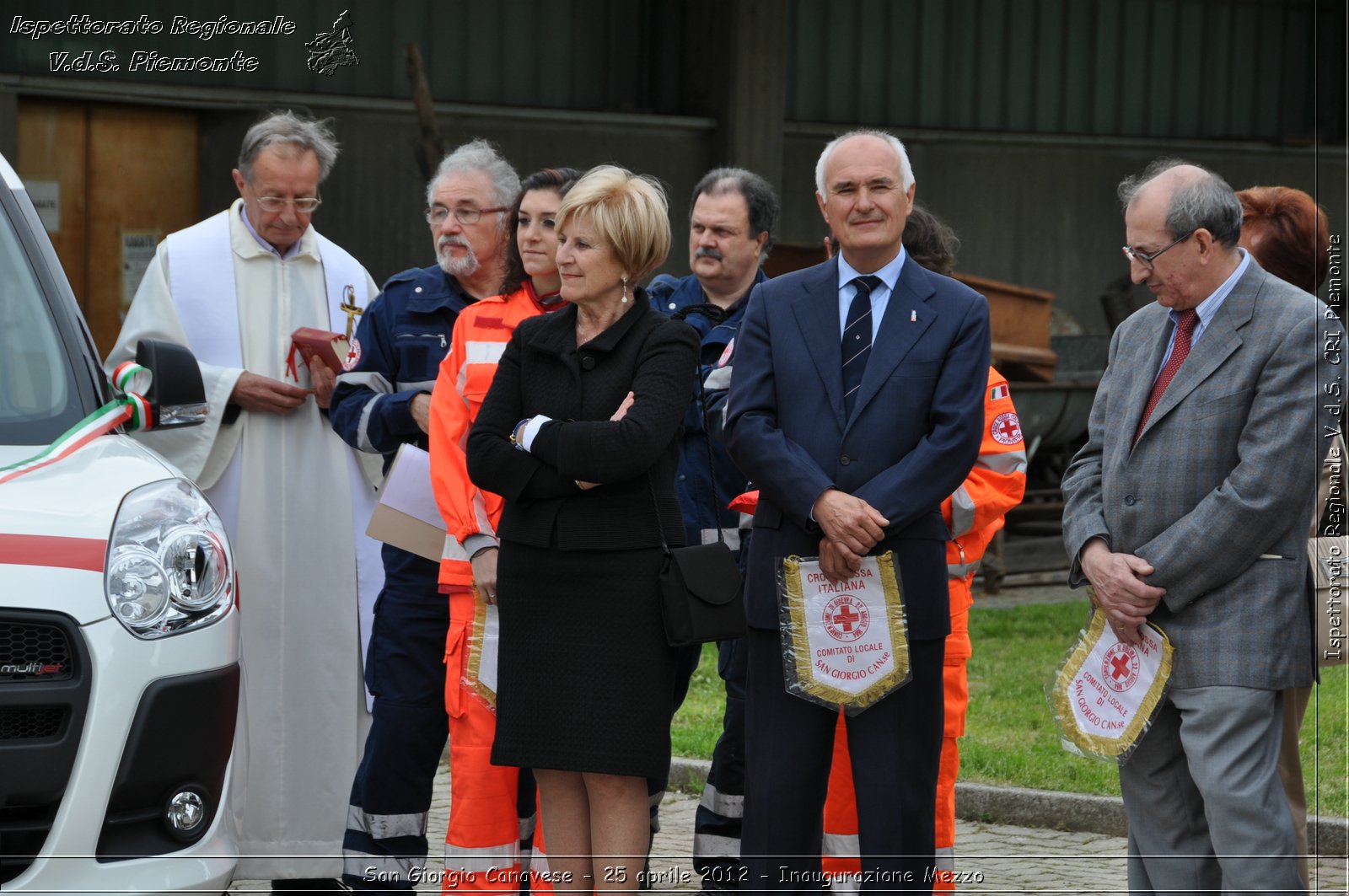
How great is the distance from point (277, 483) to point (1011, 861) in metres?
2.76

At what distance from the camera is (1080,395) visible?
1230 centimetres

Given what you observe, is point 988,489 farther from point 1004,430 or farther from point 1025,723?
point 1025,723

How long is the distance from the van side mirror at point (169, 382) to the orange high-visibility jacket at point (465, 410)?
0.64 metres

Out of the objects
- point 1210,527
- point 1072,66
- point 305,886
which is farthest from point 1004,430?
point 1072,66

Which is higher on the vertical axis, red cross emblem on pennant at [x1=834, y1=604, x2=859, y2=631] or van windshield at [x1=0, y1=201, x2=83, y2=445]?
van windshield at [x1=0, y1=201, x2=83, y2=445]

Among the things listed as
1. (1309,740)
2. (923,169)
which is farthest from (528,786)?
(923,169)

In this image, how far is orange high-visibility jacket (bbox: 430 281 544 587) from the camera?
441cm

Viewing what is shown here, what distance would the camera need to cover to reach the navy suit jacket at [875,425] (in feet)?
13.0

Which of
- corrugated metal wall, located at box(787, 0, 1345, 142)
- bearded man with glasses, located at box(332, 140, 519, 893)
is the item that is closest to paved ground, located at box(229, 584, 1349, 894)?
bearded man with glasses, located at box(332, 140, 519, 893)

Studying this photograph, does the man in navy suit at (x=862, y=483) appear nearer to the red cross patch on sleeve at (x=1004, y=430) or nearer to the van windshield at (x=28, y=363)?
the red cross patch on sleeve at (x=1004, y=430)

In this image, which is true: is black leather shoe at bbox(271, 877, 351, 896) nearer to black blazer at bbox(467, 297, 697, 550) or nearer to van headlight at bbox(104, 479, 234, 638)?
van headlight at bbox(104, 479, 234, 638)

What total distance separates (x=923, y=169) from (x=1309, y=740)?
9.39m

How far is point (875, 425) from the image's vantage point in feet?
13.2

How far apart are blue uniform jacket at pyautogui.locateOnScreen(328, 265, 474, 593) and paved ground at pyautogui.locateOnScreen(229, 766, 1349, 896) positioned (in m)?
1.34
